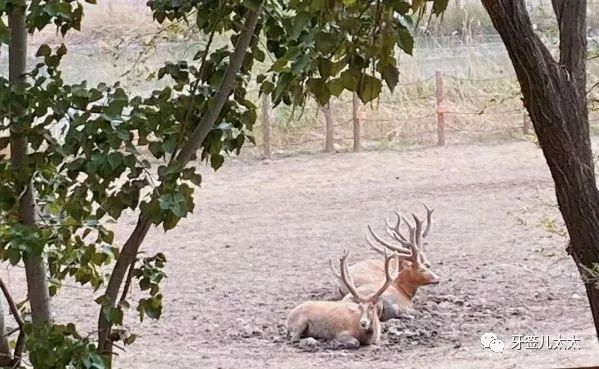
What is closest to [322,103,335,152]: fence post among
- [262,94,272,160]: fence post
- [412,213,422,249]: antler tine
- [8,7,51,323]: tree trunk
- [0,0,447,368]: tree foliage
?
[262,94,272,160]: fence post

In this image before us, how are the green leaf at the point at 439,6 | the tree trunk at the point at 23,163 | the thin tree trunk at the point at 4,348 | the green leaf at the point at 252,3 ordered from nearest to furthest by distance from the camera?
the green leaf at the point at 439,6 → the green leaf at the point at 252,3 → the tree trunk at the point at 23,163 → the thin tree trunk at the point at 4,348

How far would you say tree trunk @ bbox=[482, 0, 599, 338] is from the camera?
3.73 feet

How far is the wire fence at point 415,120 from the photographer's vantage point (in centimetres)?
183

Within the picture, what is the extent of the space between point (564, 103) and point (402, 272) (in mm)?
A: 835

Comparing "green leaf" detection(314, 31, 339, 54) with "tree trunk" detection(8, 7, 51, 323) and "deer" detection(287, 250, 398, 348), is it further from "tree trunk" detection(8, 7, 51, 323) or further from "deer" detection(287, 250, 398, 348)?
"deer" detection(287, 250, 398, 348)

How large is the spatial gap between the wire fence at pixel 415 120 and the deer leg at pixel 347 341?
1.21 ft

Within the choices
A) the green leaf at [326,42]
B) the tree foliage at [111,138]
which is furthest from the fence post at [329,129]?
the green leaf at [326,42]

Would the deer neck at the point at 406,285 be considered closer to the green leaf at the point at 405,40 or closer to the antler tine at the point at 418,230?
the antler tine at the point at 418,230

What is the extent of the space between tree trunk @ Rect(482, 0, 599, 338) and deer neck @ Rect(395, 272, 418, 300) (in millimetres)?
687

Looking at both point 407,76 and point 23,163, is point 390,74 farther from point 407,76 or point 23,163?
point 407,76

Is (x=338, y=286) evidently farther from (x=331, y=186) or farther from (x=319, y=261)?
(x=331, y=186)

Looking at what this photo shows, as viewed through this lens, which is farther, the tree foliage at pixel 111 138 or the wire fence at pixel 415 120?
the wire fence at pixel 415 120

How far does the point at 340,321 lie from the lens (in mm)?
1874

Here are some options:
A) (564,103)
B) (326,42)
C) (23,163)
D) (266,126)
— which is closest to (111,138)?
(23,163)
